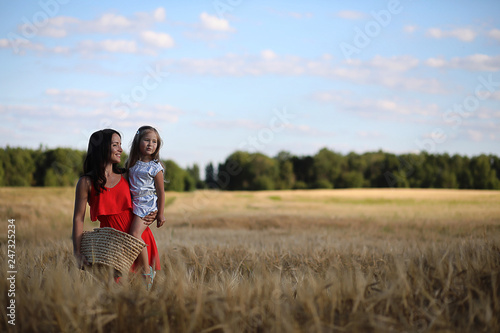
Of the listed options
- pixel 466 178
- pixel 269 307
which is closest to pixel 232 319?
pixel 269 307

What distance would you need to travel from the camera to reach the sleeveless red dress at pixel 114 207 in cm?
425

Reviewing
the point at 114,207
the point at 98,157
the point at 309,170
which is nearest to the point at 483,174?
the point at 309,170

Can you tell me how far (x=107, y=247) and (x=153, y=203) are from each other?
71cm

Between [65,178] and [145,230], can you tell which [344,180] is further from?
[145,230]

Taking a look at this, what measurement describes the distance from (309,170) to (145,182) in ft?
180

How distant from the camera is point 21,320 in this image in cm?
264

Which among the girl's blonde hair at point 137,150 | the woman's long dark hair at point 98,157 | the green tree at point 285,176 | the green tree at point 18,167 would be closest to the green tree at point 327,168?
the green tree at point 285,176

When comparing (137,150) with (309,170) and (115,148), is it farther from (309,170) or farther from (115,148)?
(309,170)

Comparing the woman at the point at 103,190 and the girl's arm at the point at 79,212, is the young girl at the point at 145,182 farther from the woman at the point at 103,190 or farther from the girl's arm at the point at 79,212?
the girl's arm at the point at 79,212

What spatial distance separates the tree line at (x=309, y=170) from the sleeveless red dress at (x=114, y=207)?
26.6 meters

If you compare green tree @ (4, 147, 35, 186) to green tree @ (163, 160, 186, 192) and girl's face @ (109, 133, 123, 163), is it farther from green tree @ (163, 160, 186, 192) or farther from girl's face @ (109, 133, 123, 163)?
girl's face @ (109, 133, 123, 163)

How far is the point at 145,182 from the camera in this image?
4445 mm

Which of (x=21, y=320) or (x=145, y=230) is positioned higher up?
(x=145, y=230)

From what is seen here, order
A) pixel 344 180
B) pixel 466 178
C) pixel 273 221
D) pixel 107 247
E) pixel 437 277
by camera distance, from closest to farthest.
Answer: pixel 437 277, pixel 107 247, pixel 273 221, pixel 466 178, pixel 344 180
